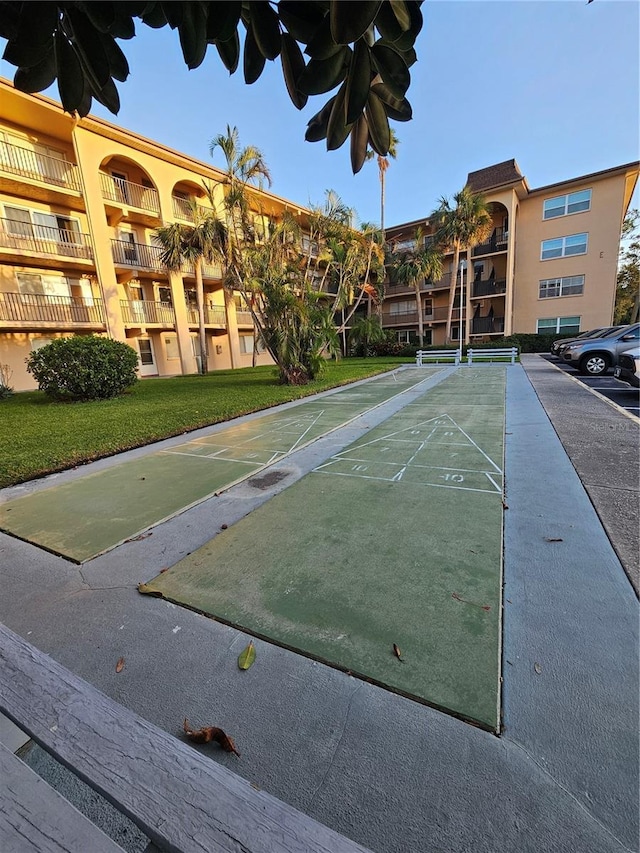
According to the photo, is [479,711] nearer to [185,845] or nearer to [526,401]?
[185,845]

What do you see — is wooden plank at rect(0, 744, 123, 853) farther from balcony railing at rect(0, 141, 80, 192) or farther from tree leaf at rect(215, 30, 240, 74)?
balcony railing at rect(0, 141, 80, 192)

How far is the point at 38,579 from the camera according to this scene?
2705 millimetres

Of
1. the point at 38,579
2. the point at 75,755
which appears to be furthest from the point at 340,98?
the point at 38,579

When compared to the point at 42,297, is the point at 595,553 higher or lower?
lower

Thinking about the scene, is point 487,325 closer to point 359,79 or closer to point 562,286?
point 562,286

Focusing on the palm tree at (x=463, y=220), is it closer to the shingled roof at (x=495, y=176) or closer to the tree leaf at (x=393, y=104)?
the shingled roof at (x=495, y=176)

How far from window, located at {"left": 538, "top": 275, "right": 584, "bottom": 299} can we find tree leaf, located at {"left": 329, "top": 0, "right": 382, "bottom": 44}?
29123 millimetres

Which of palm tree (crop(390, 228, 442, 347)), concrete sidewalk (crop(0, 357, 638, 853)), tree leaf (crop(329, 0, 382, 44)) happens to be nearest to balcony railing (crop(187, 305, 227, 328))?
palm tree (crop(390, 228, 442, 347))

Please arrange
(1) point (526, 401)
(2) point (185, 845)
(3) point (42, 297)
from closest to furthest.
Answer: (2) point (185, 845) → (1) point (526, 401) → (3) point (42, 297)

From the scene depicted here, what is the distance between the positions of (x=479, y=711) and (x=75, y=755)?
1509 mm

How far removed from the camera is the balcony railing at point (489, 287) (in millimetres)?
25453

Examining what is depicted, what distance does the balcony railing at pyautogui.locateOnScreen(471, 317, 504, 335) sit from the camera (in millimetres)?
26109

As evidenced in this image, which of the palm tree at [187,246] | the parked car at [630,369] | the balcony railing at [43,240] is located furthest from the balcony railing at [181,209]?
the parked car at [630,369]

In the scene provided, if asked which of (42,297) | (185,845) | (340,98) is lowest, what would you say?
(185,845)
